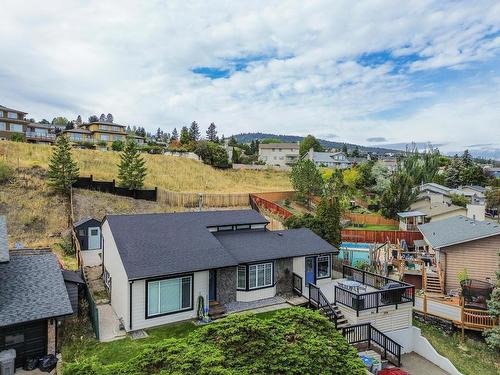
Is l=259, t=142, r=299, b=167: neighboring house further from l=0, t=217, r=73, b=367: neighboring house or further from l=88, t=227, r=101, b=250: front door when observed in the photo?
l=0, t=217, r=73, b=367: neighboring house

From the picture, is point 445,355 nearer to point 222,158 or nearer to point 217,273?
point 217,273

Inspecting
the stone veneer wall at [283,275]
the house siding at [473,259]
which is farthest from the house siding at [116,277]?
the house siding at [473,259]

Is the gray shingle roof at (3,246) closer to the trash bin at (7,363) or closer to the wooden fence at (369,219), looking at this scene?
the trash bin at (7,363)

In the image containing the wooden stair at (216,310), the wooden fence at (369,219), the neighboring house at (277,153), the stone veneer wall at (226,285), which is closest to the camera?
the wooden stair at (216,310)

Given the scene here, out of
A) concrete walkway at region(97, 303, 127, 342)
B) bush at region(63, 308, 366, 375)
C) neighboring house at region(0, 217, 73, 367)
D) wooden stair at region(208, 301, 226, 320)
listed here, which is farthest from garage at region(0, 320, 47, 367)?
A: wooden stair at region(208, 301, 226, 320)

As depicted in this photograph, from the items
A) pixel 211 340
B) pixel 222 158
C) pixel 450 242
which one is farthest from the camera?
pixel 222 158

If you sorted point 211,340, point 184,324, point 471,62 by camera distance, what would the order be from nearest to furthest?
point 211,340 < point 184,324 < point 471,62

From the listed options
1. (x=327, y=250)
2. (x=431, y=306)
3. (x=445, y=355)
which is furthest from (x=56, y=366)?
(x=431, y=306)
